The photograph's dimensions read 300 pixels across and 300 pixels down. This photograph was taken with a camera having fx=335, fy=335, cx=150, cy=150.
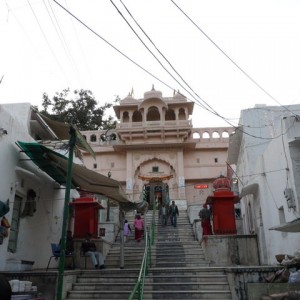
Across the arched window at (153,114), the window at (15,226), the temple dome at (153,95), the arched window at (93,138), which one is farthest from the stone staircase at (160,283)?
the arched window at (153,114)

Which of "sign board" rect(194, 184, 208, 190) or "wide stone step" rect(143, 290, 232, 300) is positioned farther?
"sign board" rect(194, 184, 208, 190)

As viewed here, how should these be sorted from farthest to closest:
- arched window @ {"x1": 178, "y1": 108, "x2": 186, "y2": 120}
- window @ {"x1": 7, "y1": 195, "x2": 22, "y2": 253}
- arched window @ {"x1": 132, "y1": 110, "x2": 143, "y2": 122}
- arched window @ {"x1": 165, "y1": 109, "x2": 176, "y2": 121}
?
arched window @ {"x1": 132, "y1": 110, "x2": 143, "y2": 122} < arched window @ {"x1": 165, "y1": 109, "x2": 176, "y2": 121} < arched window @ {"x1": 178, "y1": 108, "x2": 186, "y2": 120} < window @ {"x1": 7, "y1": 195, "x2": 22, "y2": 253}

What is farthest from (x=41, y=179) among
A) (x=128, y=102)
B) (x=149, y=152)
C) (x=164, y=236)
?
(x=128, y=102)

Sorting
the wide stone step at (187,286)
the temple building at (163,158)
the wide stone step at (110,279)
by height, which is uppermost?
the temple building at (163,158)

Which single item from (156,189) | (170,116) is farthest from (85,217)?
(170,116)

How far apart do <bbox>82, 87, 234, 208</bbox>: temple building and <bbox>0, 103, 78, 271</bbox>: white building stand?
1293cm

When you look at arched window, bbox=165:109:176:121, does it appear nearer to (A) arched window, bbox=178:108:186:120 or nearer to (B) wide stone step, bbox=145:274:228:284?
(A) arched window, bbox=178:108:186:120

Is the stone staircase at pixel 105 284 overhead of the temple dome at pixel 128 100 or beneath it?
beneath

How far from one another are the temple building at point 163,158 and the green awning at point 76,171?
15272 millimetres

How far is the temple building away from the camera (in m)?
26.1

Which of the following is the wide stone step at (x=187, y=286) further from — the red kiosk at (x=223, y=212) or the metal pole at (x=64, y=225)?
the red kiosk at (x=223, y=212)

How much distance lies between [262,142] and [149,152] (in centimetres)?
1256

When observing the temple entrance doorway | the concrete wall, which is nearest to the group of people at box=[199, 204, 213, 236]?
the concrete wall

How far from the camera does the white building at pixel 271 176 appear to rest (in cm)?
932
